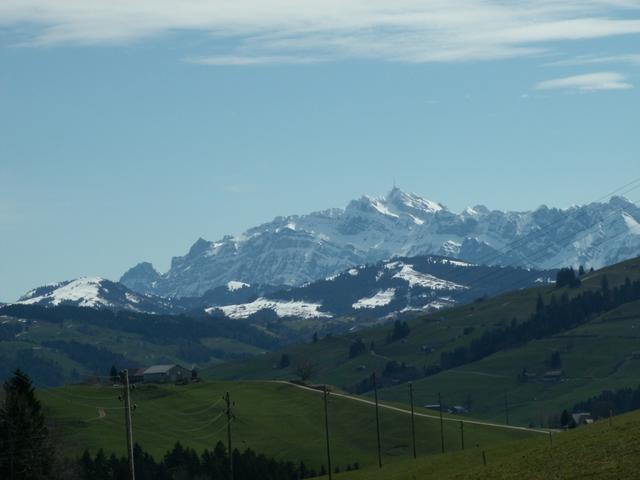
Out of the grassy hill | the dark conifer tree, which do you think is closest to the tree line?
the dark conifer tree

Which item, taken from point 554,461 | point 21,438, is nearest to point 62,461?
point 21,438

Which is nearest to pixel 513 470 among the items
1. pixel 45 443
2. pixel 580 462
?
pixel 580 462

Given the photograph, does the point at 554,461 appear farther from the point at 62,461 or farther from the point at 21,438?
the point at 62,461

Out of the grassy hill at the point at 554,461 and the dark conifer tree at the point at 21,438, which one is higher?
the dark conifer tree at the point at 21,438

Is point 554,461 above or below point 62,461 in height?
below

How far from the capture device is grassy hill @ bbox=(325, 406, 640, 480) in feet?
258

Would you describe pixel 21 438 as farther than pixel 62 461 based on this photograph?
No

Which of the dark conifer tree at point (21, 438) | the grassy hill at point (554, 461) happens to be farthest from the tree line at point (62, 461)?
the grassy hill at point (554, 461)

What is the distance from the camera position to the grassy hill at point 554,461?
78500mm

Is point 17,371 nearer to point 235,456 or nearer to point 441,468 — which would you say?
point 441,468

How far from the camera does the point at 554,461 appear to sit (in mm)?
87812

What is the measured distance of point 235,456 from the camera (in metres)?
172

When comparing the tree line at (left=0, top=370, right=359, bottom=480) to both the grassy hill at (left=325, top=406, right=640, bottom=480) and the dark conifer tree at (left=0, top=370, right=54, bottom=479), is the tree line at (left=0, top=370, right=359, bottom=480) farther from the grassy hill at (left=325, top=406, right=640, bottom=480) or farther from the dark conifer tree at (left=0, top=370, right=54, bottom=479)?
the grassy hill at (left=325, top=406, right=640, bottom=480)

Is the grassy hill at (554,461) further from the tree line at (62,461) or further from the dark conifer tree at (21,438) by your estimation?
the dark conifer tree at (21,438)
